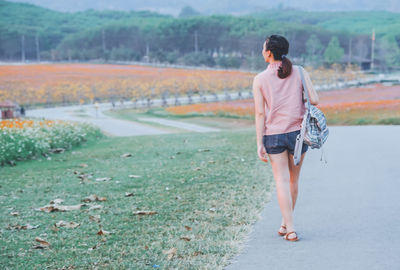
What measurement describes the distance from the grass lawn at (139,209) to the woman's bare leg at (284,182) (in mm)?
431

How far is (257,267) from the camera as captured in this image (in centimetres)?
400

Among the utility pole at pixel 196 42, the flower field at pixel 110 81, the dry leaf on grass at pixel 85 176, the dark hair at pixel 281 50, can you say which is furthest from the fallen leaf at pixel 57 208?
the utility pole at pixel 196 42

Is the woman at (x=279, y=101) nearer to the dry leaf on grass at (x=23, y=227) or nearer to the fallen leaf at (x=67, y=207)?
the dry leaf on grass at (x=23, y=227)

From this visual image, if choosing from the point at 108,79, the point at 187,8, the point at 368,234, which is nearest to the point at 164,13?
the point at 187,8

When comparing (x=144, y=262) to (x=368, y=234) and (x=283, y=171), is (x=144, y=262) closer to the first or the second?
(x=283, y=171)

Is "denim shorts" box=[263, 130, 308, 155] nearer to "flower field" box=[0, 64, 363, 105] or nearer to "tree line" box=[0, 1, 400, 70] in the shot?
"flower field" box=[0, 64, 363, 105]

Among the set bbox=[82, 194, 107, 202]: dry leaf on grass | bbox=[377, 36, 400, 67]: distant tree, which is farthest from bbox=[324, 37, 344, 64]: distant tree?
bbox=[82, 194, 107, 202]: dry leaf on grass

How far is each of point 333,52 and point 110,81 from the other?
24.4 meters

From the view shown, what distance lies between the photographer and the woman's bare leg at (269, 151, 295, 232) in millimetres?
4715

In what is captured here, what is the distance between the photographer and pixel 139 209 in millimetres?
6250

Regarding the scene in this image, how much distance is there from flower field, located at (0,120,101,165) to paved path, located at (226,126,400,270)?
20.7ft

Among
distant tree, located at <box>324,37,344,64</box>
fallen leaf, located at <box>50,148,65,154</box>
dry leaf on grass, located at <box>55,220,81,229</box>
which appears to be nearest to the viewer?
dry leaf on grass, located at <box>55,220,81,229</box>

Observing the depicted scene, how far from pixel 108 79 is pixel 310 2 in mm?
57522

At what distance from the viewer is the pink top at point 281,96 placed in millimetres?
4633
